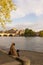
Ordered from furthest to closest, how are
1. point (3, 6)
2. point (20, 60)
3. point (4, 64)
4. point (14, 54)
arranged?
point (3, 6) < point (14, 54) < point (20, 60) < point (4, 64)

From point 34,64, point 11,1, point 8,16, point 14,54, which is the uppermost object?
point 11,1

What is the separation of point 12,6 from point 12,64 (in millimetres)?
14347

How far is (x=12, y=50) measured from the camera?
17750 millimetres

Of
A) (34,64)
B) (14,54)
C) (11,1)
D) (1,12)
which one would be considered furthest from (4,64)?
(11,1)

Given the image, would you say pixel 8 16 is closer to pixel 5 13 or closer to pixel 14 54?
pixel 5 13

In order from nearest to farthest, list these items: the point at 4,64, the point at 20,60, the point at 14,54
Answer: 1. the point at 4,64
2. the point at 20,60
3. the point at 14,54

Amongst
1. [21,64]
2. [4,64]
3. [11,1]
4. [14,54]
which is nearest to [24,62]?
[21,64]

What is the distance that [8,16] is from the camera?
25.9m

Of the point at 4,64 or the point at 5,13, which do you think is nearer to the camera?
the point at 4,64

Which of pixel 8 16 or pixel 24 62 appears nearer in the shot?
pixel 24 62

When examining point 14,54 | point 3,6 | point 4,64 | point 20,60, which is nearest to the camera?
point 4,64

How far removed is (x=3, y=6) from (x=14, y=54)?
9.72 metres

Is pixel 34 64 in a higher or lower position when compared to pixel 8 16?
lower

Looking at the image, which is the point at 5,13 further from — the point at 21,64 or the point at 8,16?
the point at 21,64
